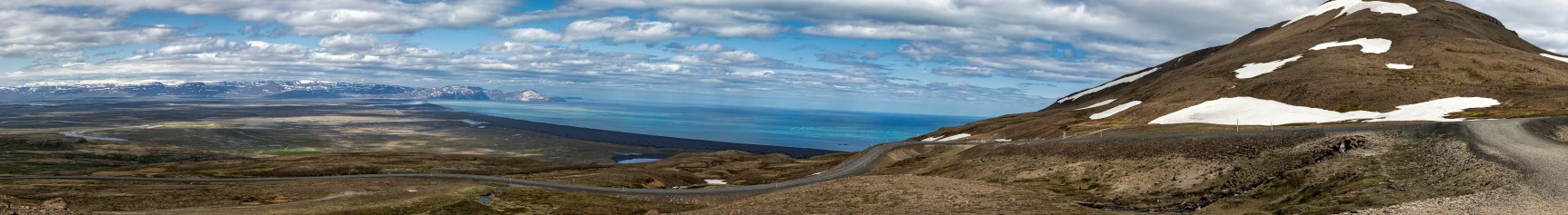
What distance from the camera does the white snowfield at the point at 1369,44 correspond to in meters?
124

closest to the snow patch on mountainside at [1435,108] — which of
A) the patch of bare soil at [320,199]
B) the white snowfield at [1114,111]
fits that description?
the white snowfield at [1114,111]

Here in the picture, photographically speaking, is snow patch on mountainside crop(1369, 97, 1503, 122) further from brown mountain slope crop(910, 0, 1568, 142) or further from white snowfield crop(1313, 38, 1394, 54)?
white snowfield crop(1313, 38, 1394, 54)

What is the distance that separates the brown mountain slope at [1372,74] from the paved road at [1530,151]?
18.9 meters

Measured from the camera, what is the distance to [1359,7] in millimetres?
164500

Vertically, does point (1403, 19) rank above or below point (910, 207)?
above

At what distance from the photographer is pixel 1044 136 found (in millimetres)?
95625

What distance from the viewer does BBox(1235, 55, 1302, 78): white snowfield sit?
125 meters

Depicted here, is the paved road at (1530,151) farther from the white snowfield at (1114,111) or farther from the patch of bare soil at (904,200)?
the white snowfield at (1114,111)

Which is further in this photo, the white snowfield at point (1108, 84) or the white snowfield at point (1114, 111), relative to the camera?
the white snowfield at point (1108, 84)

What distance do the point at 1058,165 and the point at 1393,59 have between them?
2950 inches

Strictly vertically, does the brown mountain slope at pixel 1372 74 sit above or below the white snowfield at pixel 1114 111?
above

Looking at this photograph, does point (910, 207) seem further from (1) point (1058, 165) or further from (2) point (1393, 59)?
(2) point (1393, 59)

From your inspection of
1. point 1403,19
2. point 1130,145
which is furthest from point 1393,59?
point 1130,145

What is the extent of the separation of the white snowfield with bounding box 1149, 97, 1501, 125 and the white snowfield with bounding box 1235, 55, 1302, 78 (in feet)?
82.5
